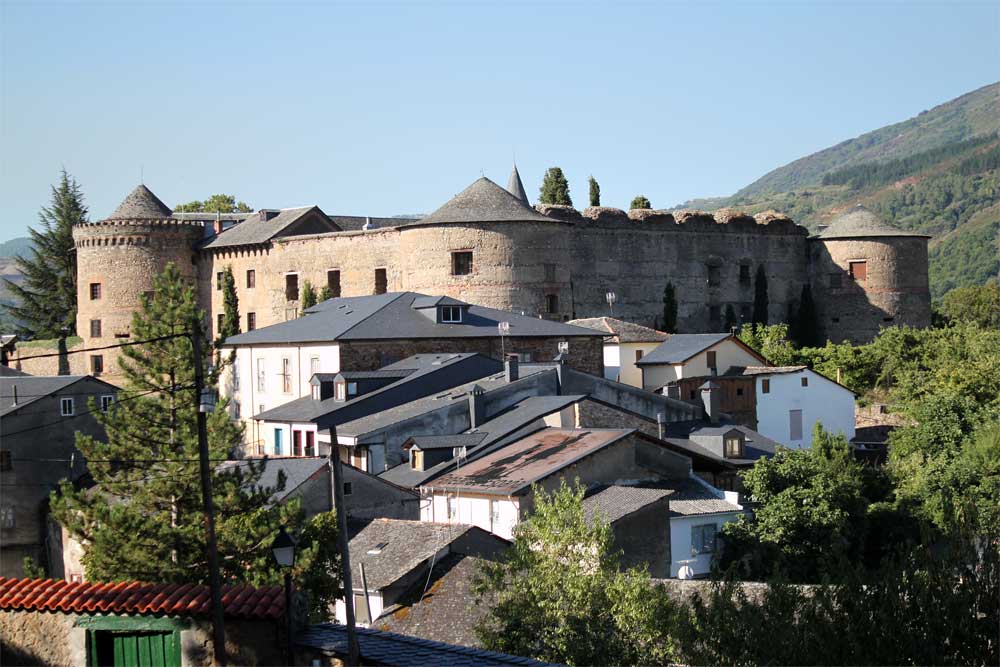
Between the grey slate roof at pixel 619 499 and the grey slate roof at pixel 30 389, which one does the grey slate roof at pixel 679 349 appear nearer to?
the grey slate roof at pixel 619 499

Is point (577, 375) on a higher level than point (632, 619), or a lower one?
higher

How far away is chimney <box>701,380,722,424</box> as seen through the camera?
43.1 meters

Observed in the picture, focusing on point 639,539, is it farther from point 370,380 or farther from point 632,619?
point 370,380

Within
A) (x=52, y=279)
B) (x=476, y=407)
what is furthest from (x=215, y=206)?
(x=476, y=407)

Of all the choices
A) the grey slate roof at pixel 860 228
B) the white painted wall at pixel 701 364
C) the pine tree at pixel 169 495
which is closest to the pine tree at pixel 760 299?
the grey slate roof at pixel 860 228

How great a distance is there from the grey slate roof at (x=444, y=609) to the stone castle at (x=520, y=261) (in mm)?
26248

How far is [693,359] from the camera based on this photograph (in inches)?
1921

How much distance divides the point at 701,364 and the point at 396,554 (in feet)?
80.1

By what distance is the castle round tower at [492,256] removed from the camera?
2019 inches

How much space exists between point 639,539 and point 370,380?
12.9 metres

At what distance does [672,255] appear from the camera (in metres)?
61.0

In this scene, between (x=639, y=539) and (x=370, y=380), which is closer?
(x=639, y=539)

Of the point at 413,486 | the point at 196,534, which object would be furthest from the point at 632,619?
the point at 413,486

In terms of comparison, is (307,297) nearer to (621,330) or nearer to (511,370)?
(621,330)
